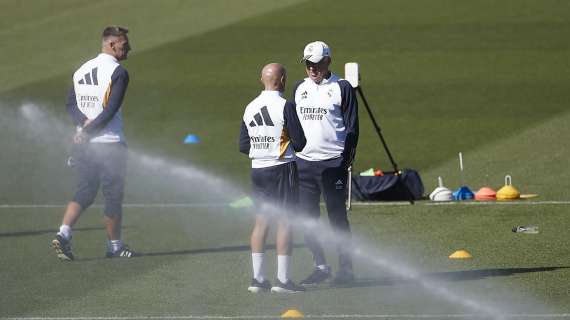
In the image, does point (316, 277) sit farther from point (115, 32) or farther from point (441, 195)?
point (441, 195)

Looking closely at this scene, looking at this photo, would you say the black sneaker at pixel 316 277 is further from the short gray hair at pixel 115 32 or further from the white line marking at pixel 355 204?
the white line marking at pixel 355 204

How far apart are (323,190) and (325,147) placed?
438mm

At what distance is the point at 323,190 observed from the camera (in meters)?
13.9

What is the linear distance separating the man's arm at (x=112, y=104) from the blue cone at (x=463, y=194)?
6.50 metres

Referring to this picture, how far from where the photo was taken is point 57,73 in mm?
33656

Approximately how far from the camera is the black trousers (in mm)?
13773

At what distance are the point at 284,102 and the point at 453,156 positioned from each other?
1233 centimetres

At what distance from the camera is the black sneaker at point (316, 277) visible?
44.3 ft

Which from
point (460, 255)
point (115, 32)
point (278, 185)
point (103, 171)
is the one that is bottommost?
point (460, 255)

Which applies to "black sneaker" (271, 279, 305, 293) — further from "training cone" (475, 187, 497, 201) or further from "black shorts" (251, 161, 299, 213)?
"training cone" (475, 187, 497, 201)

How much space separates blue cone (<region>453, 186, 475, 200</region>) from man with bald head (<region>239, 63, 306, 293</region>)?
284 inches

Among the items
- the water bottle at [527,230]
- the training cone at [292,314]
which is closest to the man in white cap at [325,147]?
the training cone at [292,314]

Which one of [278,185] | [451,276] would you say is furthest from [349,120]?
[451,276]

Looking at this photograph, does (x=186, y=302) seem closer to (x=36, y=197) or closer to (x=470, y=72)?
(x=36, y=197)
